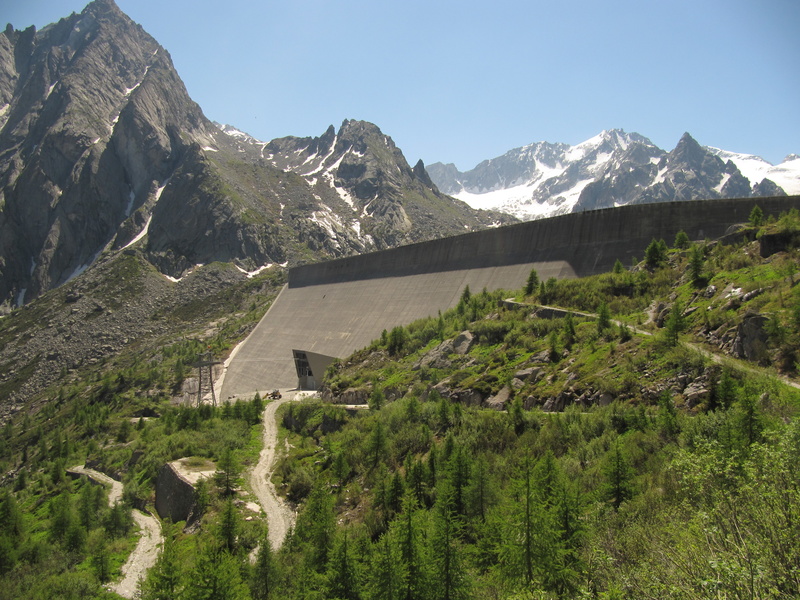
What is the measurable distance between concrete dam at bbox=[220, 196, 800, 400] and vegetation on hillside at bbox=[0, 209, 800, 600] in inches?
124

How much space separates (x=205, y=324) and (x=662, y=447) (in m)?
98.7

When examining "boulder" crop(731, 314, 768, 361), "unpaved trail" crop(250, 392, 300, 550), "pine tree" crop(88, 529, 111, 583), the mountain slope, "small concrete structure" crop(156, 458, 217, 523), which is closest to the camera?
"boulder" crop(731, 314, 768, 361)

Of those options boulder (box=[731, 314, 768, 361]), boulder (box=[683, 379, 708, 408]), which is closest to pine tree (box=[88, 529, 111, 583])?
boulder (box=[683, 379, 708, 408])

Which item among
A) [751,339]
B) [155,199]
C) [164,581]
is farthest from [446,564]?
[155,199]

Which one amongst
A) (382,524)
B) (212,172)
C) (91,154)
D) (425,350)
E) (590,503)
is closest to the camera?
(590,503)

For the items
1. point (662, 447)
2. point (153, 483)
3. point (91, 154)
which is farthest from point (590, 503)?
point (91, 154)

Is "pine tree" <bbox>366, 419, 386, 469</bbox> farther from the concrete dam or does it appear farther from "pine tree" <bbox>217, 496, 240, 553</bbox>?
the concrete dam

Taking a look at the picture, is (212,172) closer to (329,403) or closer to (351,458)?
(329,403)

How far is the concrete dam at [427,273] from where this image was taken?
111ft

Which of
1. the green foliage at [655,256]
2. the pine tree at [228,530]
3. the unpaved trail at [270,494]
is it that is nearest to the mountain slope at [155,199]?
the unpaved trail at [270,494]

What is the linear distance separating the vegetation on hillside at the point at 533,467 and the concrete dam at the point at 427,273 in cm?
314

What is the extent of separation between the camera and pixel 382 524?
1625 cm

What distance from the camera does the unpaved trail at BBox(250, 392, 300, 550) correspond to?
19.9m

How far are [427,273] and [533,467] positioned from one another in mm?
40031
